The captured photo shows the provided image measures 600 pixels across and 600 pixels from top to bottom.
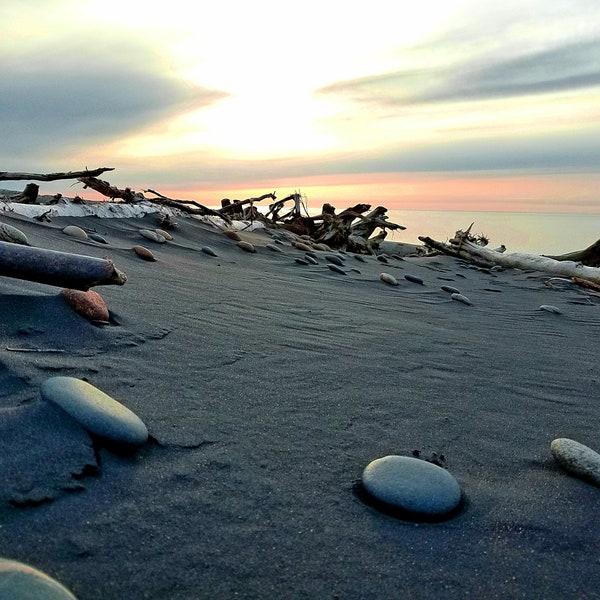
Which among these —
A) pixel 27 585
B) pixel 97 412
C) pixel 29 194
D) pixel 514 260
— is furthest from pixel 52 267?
pixel 514 260

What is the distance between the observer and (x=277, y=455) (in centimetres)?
148

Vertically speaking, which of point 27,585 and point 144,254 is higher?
point 144,254

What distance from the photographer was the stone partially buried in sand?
1.32m

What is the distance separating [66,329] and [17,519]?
1.04 m

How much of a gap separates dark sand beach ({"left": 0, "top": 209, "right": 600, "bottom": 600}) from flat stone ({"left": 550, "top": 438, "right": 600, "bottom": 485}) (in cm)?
3

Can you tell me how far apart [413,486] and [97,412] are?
30.4 inches

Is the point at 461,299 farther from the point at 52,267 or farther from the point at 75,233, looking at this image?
the point at 52,267

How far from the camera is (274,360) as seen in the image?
88.9 inches

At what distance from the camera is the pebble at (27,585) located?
814 mm

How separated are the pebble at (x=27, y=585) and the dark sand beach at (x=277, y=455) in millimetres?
68

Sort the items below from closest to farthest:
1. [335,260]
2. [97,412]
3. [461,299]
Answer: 1. [97,412]
2. [461,299]
3. [335,260]

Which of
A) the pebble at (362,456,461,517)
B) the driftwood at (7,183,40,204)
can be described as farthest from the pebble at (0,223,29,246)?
the driftwood at (7,183,40,204)

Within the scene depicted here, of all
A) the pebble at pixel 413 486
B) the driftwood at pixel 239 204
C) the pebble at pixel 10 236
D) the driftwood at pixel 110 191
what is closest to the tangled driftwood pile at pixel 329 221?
the driftwood at pixel 239 204

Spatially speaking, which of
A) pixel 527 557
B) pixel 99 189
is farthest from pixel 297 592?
pixel 99 189
